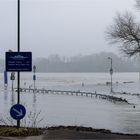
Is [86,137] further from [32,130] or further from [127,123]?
[127,123]

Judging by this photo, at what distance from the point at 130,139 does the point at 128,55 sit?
3509 cm

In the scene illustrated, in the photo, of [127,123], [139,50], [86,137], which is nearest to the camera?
[86,137]

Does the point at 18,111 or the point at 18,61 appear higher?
the point at 18,61

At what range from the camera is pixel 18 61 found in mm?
16375

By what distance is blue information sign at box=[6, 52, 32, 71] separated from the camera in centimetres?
1634

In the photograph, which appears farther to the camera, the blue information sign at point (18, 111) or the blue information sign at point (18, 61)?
the blue information sign at point (18, 61)

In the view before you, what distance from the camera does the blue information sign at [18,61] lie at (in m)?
16.3

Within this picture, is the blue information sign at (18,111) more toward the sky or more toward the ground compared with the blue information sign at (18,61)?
more toward the ground

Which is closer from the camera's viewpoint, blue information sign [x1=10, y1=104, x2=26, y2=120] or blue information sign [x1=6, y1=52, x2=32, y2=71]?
blue information sign [x1=10, y1=104, x2=26, y2=120]

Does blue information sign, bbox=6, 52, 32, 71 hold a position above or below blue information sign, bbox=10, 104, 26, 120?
above

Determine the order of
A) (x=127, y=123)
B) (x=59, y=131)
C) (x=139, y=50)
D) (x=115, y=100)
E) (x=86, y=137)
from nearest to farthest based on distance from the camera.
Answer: (x=86, y=137)
(x=59, y=131)
(x=127, y=123)
(x=139, y=50)
(x=115, y=100)

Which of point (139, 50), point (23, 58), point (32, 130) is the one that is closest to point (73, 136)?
point (32, 130)

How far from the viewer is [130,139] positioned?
15.4m

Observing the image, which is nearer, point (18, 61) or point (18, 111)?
point (18, 111)
